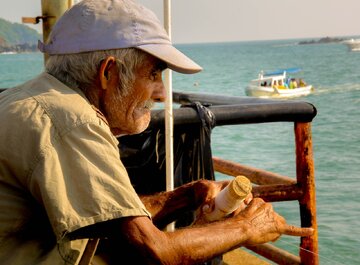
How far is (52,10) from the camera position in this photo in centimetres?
370

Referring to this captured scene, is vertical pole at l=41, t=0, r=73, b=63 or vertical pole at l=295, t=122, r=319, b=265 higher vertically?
vertical pole at l=41, t=0, r=73, b=63

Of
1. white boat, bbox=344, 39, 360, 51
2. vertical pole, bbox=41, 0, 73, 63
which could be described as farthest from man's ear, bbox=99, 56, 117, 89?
white boat, bbox=344, 39, 360, 51

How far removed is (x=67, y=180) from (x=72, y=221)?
113 millimetres

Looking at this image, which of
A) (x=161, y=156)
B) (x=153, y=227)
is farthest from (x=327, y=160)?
(x=153, y=227)

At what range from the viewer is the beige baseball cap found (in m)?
1.98

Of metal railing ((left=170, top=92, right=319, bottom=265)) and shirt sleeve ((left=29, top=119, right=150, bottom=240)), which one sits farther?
metal railing ((left=170, top=92, right=319, bottom=265))

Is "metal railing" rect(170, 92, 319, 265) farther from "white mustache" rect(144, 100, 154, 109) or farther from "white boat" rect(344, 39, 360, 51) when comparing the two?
"white boat" rect(344, 39, 360, 51)

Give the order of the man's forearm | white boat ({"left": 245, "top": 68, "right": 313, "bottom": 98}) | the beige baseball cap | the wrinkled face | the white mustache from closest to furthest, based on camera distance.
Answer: the beige baseball cap, the wrinkled face, the white mustache, the man's forearm, white boat ({"left": 245, "top": 68, "right": 313, "bottom": 98})

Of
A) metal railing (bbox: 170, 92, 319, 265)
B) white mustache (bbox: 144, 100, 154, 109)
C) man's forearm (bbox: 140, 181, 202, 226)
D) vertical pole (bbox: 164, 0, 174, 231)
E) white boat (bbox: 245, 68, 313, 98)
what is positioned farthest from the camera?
white boat (bbox: 245, 68, 313, 98)

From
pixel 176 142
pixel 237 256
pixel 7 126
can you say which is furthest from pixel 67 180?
pixel 237 256

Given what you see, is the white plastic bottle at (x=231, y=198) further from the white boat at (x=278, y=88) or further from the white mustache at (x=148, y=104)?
the white boat at (x=278, y=88)

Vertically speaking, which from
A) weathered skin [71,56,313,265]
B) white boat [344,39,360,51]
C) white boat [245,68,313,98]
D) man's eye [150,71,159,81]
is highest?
man's eye [150,71,159,81]

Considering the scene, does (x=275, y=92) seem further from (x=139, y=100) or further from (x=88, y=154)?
(x=88, y=154)

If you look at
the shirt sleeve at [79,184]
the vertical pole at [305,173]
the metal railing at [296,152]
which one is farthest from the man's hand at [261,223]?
the vertical pole at [305,173]
